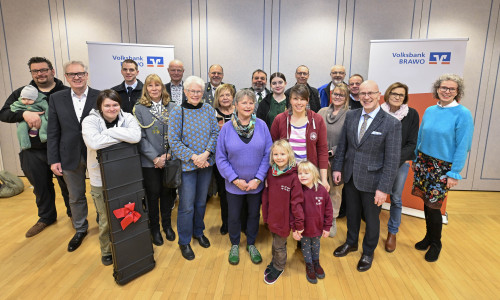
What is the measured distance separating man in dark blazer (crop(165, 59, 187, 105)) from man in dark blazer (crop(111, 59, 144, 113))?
57 centimetres

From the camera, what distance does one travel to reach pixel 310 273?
2.40m

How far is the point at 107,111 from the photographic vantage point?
2.26 m

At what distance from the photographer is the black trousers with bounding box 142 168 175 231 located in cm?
273

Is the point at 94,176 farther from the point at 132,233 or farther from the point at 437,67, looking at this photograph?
the point at 437,67

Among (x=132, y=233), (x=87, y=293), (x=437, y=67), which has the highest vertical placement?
(x=437, y=67)

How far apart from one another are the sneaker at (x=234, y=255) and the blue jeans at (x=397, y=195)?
1601mm

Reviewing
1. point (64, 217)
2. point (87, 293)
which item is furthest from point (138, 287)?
point (64, 217)

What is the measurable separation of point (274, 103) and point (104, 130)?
1.81m

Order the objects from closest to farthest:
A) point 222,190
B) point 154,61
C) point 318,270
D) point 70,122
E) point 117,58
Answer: point 318,270, point 70,122, point 222,190, point 117,58, point 154,61

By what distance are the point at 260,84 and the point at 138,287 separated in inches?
103

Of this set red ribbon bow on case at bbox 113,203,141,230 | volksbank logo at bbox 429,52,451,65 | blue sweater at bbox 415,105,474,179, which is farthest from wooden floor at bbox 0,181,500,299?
volksbank logo at bbox 429,52,451,65

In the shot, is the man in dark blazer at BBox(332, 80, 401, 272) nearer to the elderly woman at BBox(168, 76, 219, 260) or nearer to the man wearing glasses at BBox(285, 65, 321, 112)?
the man wearing glasses at BBox(285, 65, 321, 112)

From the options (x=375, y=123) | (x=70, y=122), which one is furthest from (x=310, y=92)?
(x=70, y=122)

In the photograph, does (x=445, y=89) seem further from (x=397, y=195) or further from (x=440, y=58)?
(x=440, y=58)
